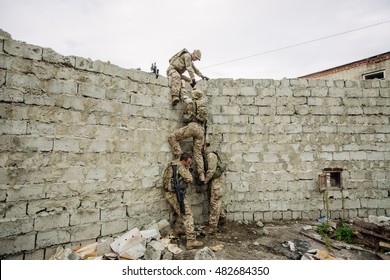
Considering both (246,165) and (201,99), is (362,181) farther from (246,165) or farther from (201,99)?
(201,99)

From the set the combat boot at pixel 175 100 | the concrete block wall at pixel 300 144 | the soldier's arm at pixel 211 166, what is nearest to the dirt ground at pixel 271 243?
the concrete block wall at pixel 300 144

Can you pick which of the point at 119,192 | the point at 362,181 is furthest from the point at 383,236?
the point at 119,192

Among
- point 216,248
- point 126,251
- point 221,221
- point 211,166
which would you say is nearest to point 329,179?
point 221,221

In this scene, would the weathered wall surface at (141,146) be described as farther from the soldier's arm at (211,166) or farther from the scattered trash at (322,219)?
the soldier's arm at (211,166)

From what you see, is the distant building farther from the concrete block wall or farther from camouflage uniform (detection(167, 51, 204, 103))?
camouflage uniform (detection(167, 51, 204, 103))

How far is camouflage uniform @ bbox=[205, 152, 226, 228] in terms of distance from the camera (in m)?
4.75

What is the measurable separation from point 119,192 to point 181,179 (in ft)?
→ 3.84

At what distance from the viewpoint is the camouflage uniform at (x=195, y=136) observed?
4.70 meters

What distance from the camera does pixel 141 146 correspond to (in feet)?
14.4

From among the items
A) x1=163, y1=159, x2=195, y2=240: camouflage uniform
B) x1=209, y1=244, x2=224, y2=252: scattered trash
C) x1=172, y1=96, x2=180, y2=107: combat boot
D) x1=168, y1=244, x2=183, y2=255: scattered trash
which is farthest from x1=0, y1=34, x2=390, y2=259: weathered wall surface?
x1=209, y1=244, x2=224, y2=252: scattered trash

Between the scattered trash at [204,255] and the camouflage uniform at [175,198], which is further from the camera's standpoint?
the camouflage uniform at [175,198]

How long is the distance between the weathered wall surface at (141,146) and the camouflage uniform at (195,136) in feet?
0.74

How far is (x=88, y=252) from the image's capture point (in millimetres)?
3475

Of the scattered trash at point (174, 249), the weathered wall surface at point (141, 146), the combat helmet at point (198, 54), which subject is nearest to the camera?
the weathered wall surface at point (141, 146)
